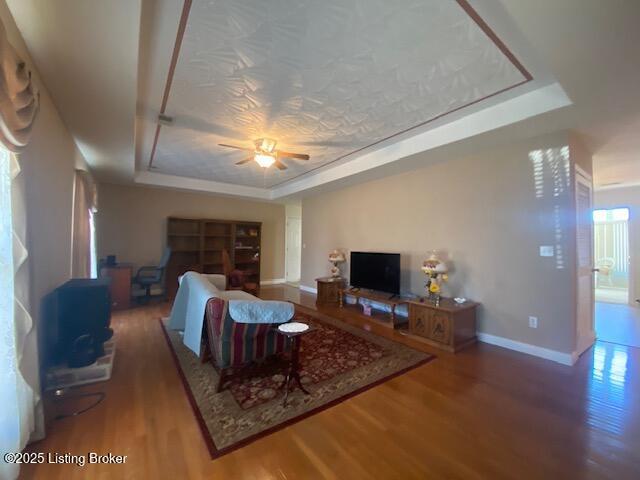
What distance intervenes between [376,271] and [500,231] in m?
1.96

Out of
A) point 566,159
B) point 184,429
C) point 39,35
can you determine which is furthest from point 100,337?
point 566,159

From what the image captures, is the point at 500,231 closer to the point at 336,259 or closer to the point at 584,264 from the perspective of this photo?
the point at 584,264

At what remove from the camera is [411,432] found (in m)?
1.82

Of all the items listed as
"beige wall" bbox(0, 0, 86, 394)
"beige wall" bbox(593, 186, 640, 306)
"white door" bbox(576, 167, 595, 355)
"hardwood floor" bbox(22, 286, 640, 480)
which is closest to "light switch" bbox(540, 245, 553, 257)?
"white door" bbox(576, 167, 595, 355)

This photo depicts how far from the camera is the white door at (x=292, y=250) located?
844cm

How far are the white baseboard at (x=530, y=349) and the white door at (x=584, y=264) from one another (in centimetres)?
27

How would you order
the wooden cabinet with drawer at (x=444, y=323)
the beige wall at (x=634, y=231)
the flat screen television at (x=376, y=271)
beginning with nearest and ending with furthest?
the wooden cabinet with drawer at (x=444, y=323)
the flat screen television at (x=376, y=271)
the beige wall at (x=634, y=231)

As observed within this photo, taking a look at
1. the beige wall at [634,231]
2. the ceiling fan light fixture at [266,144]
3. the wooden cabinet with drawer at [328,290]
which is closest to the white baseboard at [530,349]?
the wooden cabinet with drawer at [328,290]

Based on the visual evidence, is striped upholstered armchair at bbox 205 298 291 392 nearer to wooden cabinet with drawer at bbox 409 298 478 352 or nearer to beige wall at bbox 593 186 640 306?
wooden cabinet with drawer at bbox 409 298 478 352

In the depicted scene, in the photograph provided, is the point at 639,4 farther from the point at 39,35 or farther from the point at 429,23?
the point at 39,35

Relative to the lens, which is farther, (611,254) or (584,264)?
(611,254)

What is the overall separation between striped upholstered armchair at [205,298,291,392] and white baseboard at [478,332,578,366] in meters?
2.82

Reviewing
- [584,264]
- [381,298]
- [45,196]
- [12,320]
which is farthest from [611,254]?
[45,196]

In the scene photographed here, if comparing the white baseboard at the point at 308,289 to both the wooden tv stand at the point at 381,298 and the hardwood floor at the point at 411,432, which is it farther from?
the hardwood floor at the point at 411,432
